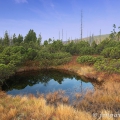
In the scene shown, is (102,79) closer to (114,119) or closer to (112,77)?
(112,77)

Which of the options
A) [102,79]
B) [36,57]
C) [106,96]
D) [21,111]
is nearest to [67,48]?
[36,57]

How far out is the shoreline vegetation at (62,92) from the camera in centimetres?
663

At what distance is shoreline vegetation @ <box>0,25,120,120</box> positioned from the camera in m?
6.63

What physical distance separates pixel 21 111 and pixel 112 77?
39.0ft

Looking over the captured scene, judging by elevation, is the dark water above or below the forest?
below

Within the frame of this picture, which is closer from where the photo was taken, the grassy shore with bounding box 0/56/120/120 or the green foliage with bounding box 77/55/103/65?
the grassy shore with bounding box 0/56/120/120

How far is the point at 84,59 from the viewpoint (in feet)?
76.6

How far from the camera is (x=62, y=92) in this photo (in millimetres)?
11414

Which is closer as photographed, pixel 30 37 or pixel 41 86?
pixel 41 86

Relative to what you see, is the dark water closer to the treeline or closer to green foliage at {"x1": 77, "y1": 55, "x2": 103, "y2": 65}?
the treeline

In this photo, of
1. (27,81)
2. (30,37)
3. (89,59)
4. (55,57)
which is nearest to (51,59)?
(55,57)

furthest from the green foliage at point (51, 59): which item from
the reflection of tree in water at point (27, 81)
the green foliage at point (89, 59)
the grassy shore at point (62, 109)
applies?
the grassy shore at point (62, 109)

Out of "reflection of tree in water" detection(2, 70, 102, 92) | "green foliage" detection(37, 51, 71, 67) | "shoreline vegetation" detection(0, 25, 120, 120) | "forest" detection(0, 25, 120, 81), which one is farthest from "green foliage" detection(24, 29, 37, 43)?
"reflection of tree in water" detection(2, 70, 102, 92)

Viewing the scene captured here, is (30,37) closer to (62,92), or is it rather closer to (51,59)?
(51,59)
